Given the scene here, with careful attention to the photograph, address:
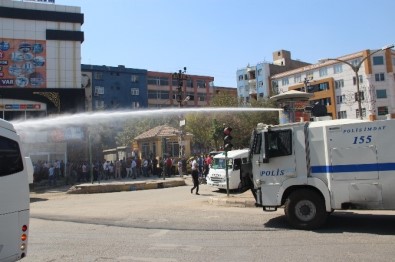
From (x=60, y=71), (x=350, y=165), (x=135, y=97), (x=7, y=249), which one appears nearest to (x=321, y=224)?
(x=350, y=165)

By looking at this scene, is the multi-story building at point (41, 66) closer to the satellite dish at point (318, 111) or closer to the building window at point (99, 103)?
the satellite dish at point (318, 111)

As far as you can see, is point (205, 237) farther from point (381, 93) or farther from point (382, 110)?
point (381, 93)

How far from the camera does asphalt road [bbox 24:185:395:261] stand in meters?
7.86

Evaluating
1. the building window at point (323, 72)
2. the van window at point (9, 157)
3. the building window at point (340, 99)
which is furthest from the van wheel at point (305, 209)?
the building window at point (323, 72)

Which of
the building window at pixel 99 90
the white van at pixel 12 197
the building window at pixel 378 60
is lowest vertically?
the white van at pixel 12 197

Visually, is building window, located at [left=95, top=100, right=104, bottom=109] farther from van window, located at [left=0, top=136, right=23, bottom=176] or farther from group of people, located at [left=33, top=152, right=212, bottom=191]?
van window, located at [left=0, top=136, right=23, bottom=176]

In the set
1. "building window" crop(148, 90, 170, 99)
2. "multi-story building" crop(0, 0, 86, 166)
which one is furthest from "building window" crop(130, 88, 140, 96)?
"multi-story building" crop(0, 0, 86, 166)

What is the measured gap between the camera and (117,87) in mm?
77438

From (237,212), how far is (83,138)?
32313mm

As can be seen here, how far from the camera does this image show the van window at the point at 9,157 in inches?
245

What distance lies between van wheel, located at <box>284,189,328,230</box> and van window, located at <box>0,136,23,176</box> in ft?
21.6

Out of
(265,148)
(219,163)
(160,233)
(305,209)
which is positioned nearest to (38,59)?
(219,163)

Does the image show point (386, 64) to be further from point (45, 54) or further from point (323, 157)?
point (323, 157)

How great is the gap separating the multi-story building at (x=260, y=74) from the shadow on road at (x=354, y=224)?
229 feet
